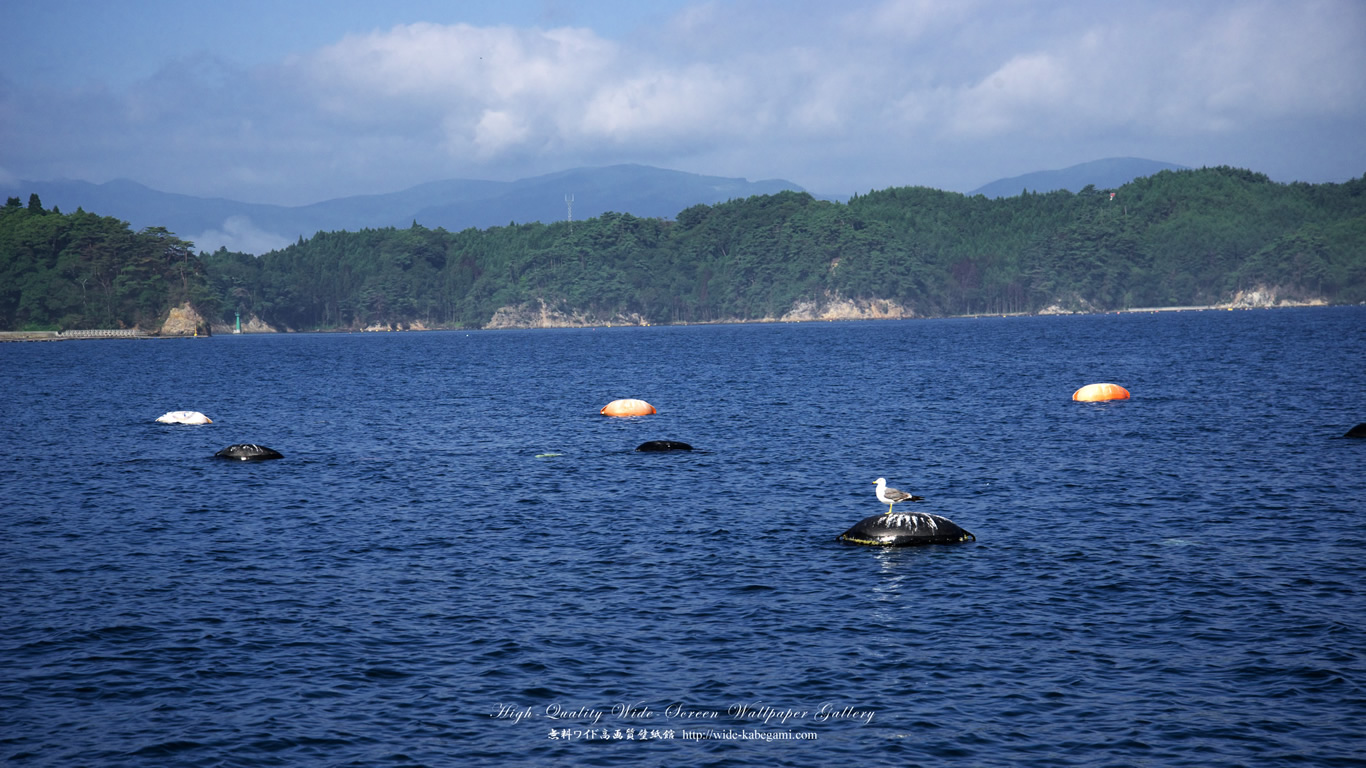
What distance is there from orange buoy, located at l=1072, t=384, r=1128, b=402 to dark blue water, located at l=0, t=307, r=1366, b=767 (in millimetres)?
9878

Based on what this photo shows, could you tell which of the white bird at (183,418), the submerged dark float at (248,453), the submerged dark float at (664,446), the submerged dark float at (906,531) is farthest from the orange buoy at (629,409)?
the submerged dark float at (906,531)

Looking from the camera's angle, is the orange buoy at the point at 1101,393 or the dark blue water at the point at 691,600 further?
the orange buoy at the point at 1101,393

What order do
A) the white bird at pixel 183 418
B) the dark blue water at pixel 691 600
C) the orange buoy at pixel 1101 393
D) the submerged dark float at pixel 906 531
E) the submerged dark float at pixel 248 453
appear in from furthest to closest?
the orange buoy at pixel 1101 393
the white bird at pixel 183 418
the submerged dark float at pixel 248 453
the submerged dark float at pixel 906 531
the dark blue water at pixel 691 600

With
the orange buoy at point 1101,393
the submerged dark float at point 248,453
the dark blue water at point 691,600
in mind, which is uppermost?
the orange buoy at point 1101,393

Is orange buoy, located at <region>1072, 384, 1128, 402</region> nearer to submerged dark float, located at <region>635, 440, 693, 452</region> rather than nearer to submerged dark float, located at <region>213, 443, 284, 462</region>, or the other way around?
submerged dark float, located at <region>635, 440, 693, 452</region>

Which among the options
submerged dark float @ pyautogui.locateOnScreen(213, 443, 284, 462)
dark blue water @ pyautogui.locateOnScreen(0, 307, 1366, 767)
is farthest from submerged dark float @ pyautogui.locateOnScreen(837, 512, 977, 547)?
submerged dark float @ pyautogui.locateOnScreen(213, 443, 284, 462)

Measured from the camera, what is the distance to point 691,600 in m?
22.4

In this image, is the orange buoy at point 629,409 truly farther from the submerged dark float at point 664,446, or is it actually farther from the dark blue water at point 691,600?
the submerged dark float at point 664,446

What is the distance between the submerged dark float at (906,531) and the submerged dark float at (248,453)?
85.8ft

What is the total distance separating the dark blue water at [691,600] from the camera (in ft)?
52.0

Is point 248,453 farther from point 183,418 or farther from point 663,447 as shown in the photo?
point 183,418

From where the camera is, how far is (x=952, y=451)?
43781mm

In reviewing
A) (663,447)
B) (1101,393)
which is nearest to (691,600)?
(663,447)

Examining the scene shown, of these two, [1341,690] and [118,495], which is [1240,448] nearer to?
[1341,690]
